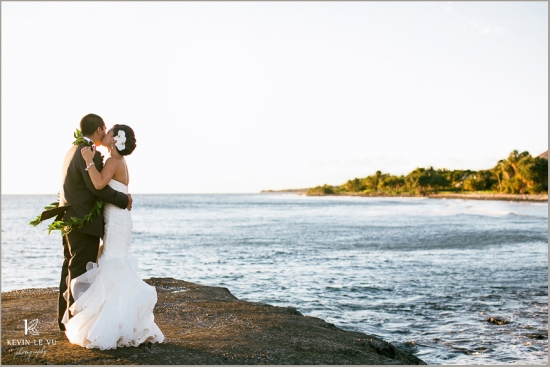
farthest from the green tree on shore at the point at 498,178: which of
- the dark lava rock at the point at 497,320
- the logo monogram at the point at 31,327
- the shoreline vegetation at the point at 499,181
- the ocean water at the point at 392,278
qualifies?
the logo monogram at the point at 31,327

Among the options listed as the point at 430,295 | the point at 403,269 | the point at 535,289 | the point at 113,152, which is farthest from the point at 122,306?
the point at 403,269

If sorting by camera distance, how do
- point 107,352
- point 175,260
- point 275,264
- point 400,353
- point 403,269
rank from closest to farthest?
point 107,352, point 400,353, point 403,269, point 275,264, point 175,260

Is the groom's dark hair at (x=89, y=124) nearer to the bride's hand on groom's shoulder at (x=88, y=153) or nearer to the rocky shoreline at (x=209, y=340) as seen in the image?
the bride's hand on groom's shoulder at (x=88, y=153)

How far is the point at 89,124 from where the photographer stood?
20.2 feet

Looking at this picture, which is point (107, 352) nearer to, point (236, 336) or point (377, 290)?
point (236, 336)

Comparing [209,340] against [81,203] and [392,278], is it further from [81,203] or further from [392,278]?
[392,278]

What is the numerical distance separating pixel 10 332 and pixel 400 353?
556cm

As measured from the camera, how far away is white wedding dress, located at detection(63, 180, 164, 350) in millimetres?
5809

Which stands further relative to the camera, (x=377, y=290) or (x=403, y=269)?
(x=403, y=269)

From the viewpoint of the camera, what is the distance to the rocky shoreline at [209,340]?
19.0 feet

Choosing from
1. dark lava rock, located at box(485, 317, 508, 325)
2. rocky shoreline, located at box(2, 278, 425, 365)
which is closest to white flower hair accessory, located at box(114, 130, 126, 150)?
rocky shoreline, located at box(2, 278, 425, 365)

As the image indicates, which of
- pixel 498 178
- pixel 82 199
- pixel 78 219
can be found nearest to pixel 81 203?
pixel 82 199

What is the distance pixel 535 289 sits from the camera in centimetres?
1538

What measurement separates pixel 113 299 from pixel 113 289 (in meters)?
0.11
